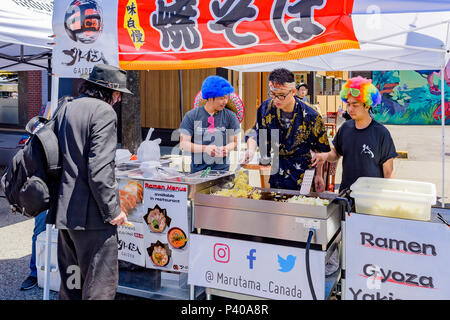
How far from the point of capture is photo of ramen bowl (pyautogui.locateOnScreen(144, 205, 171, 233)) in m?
3.38

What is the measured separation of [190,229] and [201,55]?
143 centimetres

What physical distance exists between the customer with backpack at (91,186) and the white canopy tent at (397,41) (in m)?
1.85

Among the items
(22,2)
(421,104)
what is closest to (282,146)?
(22,2)

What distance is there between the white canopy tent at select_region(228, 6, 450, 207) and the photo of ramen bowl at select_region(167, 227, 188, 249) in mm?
2034

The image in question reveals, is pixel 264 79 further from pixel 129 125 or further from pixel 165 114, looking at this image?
pixel 129 125

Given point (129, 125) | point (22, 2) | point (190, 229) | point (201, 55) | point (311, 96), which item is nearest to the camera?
point (190, 229)

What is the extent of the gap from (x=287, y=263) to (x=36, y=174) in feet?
5.70

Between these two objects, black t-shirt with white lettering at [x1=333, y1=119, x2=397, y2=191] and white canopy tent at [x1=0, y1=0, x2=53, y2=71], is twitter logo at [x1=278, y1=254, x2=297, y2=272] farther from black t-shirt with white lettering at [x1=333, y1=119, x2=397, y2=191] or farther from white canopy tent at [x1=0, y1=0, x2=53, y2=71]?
white canopy tent at [x1=0, y1=0, x2=53, y2=71]

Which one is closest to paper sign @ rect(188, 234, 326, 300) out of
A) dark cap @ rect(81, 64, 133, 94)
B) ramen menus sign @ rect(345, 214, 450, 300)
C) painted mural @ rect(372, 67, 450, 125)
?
ramen menus sign @ rect(345, 214, 450, 300)

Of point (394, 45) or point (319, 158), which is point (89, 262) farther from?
point (394, 45)

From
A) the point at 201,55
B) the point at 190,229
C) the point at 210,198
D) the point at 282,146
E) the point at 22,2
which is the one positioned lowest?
the point at 190,229

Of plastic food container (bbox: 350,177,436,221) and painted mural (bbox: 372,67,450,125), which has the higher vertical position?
painted mural (bbox: 372,67,450,125)

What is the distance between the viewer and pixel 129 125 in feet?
26.7

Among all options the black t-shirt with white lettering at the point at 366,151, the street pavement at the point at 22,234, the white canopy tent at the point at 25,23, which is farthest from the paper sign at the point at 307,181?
the white canopy tent at the point at 25,23
